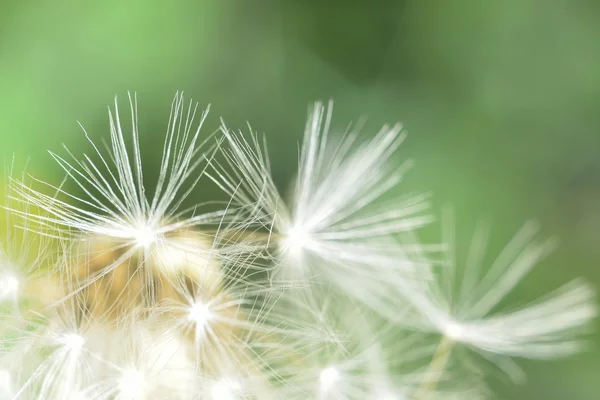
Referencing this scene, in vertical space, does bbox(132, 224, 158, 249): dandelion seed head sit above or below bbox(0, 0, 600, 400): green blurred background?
below

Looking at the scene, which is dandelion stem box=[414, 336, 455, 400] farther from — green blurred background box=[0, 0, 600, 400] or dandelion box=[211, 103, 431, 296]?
green blurred background box=[0, 0, 600, 400]

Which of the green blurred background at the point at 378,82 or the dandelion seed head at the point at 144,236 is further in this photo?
the green blurred background at the point at 378,82

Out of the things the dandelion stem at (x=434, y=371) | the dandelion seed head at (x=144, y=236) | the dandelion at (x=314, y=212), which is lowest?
the dandelion stem at (x=434, y=371)

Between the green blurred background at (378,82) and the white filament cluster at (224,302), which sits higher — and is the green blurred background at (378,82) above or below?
above

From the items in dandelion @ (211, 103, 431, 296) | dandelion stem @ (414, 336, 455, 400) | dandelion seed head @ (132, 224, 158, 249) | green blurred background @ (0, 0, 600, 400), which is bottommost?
dandelion stem @ (414, 336, 455, 400)

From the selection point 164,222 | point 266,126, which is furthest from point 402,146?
point 164,222

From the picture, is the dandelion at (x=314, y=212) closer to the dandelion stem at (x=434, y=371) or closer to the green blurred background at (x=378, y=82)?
the dandelion stem at (x=434, y=371)

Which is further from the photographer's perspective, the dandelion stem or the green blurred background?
the green blurred background

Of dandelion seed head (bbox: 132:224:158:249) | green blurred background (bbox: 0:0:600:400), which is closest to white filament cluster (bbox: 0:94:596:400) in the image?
dandelion seed head (bbox: 132:224:158:249)

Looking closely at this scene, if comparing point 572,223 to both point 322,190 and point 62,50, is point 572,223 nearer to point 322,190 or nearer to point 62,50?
point 322,190

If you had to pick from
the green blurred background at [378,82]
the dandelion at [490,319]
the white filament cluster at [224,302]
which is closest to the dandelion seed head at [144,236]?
the white filament cluster at [224,302]
